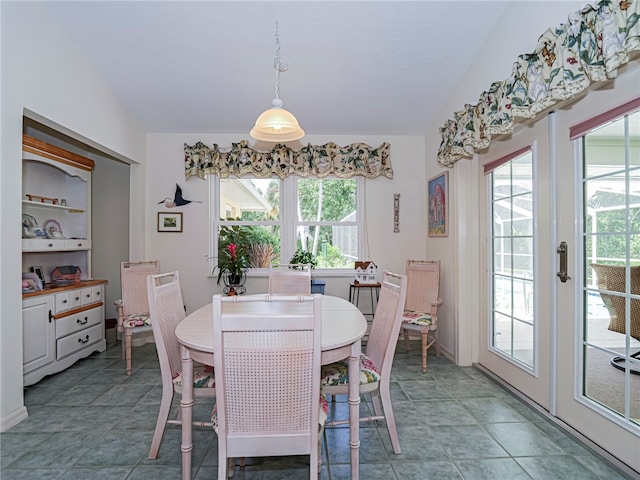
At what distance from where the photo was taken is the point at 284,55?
310cm

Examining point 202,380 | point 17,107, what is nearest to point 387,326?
point 202,380

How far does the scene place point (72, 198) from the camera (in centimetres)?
379

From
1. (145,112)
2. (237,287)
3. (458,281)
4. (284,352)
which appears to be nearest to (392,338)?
(284,352)

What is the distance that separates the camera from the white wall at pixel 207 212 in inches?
168

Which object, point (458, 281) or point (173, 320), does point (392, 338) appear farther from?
point (458, 281)

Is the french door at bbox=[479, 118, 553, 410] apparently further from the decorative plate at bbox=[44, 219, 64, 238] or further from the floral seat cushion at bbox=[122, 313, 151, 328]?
the decorative plate at bbox=[44, 219, 64, 238]

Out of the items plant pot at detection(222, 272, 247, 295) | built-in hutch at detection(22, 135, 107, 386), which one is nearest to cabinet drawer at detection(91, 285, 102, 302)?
built-in hutch at detection(22, 135, 107, 386)

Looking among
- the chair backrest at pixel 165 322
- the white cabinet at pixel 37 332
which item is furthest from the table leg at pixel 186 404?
the white cabinet at pixel 37 332

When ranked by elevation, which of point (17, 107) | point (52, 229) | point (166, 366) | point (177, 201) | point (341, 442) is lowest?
point (341, 442)

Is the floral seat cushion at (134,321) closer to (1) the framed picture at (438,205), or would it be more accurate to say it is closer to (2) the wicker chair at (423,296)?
(2) the wicker chair at (423,296)

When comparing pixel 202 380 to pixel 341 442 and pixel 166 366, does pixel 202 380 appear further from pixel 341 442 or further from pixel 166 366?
pixel 341 442

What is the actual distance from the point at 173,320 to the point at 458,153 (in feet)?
8.56

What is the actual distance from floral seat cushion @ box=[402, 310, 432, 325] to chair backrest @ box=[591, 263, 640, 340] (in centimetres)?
156

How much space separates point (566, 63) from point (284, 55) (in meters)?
2.16
